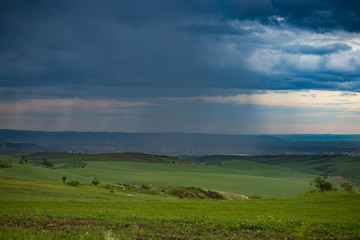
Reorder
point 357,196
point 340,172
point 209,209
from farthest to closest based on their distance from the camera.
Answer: point 340,172 < point 357,196 < point 209,209

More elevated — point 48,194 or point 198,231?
point 198,231

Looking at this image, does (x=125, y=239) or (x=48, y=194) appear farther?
(x=48, y=194)

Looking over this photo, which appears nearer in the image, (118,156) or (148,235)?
(148,235)

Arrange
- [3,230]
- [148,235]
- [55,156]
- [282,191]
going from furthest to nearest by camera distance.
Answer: [55,156]
[282,191]
[148,235]
[3,230]

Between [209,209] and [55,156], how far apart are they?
14740 cm

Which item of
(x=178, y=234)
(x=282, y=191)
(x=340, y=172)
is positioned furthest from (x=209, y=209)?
(x=340, y=172)

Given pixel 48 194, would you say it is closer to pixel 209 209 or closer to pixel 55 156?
pixel 209 209

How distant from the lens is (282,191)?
9512 centimetres

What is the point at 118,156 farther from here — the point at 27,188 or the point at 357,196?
the point at 357,196

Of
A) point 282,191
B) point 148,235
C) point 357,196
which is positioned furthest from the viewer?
point 282,191

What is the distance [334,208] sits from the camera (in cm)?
2870

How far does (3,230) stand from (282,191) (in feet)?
297

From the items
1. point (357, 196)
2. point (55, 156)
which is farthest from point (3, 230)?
point (55, 156)

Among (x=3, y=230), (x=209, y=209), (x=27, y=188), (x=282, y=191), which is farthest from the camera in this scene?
(x=282, y=191)
